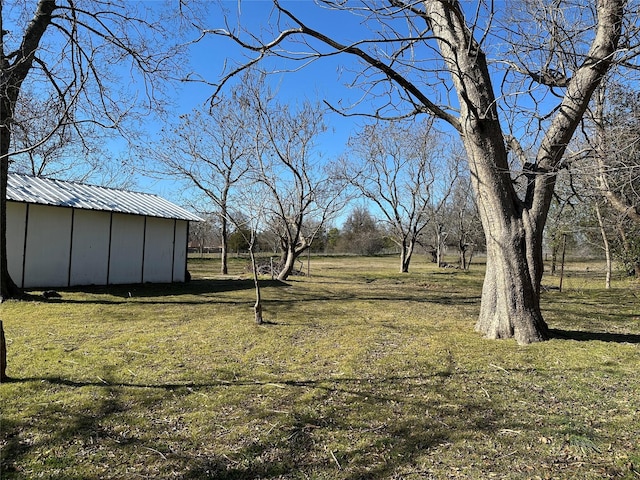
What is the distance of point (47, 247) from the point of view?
35.0 ft

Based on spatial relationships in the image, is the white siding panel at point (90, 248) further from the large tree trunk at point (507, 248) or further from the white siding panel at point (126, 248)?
the large tree trunk at point (507, 248)

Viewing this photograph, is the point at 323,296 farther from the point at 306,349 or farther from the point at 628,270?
the point at 628,270

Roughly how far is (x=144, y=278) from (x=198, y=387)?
10762 millimetres

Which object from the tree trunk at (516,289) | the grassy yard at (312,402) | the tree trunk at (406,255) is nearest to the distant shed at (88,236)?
the grassy yard at (312,402)

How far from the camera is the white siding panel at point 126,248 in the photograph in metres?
12.4

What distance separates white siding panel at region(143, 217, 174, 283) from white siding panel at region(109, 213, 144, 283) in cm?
28

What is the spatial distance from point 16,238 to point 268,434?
34.4 feet

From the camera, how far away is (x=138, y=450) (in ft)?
8.24

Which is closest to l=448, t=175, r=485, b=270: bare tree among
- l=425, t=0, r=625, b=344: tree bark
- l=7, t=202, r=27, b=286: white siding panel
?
l=425, t=0, r=625, b=344: tree bark

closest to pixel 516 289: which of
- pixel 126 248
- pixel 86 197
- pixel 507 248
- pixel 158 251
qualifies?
pixel 507 248

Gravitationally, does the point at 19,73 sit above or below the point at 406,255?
above

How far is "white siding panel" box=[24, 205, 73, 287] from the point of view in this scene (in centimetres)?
1033

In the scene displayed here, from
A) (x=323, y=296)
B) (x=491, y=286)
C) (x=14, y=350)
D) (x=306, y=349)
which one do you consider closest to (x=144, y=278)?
(x=323, y=296)

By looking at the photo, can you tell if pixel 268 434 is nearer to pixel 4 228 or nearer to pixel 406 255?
pixel 4 228
